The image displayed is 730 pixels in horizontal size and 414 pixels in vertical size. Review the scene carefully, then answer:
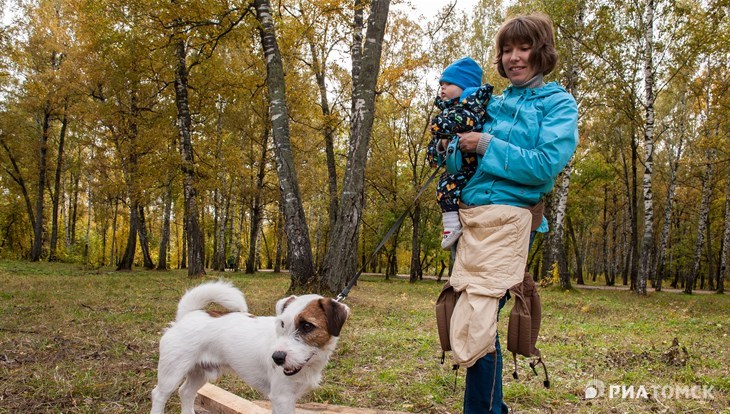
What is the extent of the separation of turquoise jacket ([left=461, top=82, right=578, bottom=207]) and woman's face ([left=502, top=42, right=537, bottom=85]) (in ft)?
0.25

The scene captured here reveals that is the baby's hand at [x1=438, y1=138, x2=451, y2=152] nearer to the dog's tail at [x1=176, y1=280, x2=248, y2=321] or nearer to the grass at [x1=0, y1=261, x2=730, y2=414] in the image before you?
the dog's tail at [x1=176, y1=280, x2=248, y2=321]

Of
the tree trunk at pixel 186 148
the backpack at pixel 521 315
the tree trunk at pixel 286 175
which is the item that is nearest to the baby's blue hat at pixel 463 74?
the backpack at pixel 521 315

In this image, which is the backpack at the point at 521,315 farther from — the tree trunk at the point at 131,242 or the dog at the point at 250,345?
the tree trunk at the point at 131,242

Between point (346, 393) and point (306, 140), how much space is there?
2219 cm

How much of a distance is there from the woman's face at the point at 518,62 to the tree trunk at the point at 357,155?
262 inches

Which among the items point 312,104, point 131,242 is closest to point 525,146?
point 312,104

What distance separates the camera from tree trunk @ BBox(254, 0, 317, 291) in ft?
30.8

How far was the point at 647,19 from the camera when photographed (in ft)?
53.1

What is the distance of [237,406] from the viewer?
3.64 m

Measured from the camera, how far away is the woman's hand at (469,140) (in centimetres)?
223

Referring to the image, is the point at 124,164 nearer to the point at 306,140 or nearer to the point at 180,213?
the point at 306,140

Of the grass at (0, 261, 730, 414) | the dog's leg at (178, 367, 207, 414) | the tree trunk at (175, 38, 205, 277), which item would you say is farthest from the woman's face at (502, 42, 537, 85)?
the tree trunk at (175, 38, 205, 277)

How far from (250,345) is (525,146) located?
251 cm

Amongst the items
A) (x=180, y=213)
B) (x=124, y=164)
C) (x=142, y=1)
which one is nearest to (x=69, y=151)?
(x=180, y=213)
